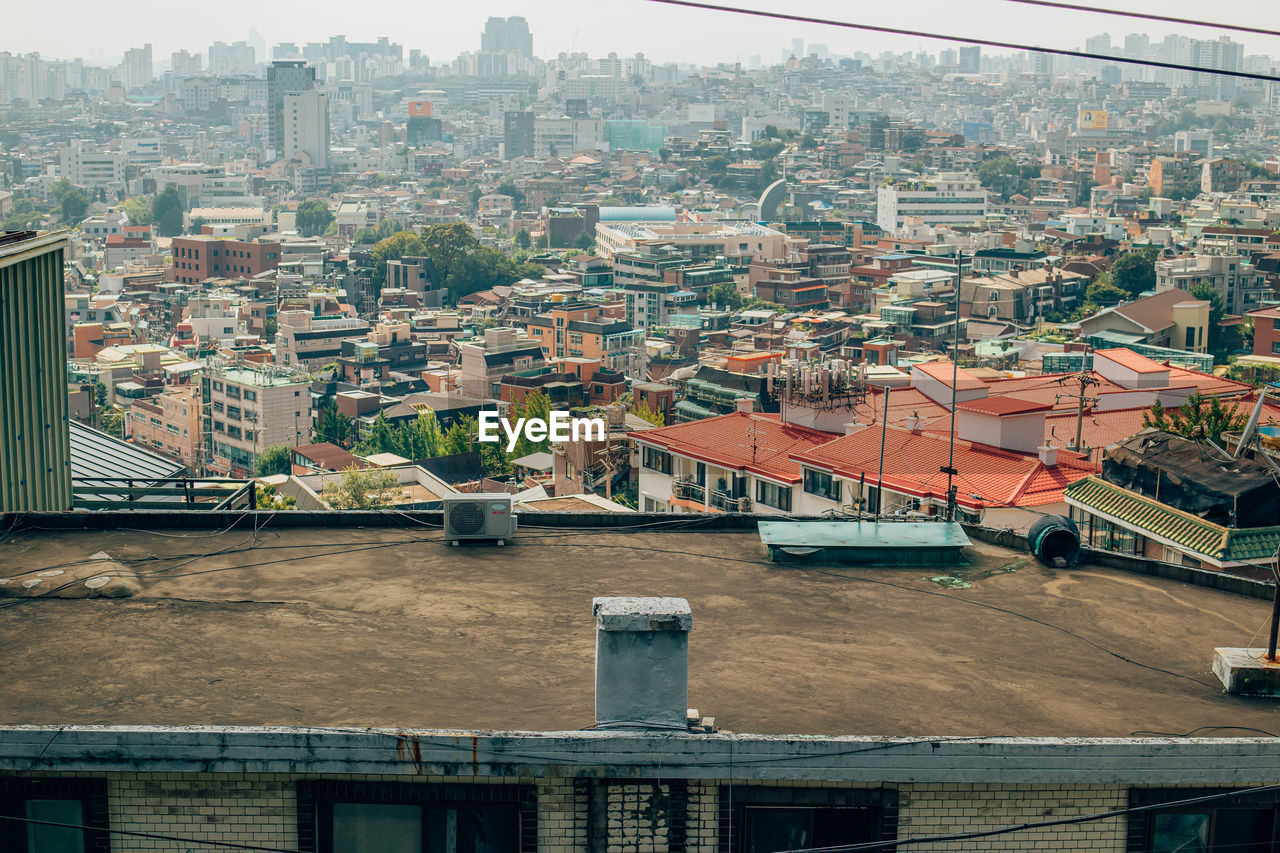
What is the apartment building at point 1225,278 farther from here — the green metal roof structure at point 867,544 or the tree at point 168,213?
the tree at point 168,213

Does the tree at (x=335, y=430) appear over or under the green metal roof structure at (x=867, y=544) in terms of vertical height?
under

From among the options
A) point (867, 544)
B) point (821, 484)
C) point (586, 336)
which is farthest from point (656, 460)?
point (586, 336)

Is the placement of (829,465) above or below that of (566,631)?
below

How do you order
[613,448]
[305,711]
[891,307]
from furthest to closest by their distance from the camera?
[891,307], [613,448], [305,711]

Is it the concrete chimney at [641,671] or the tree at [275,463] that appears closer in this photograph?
the concrete chimney at [641,671]

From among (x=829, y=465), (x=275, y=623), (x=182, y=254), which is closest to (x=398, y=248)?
(x=182, y=254)

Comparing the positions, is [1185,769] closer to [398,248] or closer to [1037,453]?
[1037,453]

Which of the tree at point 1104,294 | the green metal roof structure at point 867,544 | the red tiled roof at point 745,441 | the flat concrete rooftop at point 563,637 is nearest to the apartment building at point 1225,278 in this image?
the tree at point 1104,294
